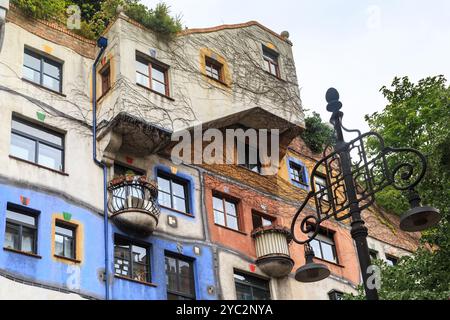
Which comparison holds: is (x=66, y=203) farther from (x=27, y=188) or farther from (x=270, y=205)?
(x=270, y=205)

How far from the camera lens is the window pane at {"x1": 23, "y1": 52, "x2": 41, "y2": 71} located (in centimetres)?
1673

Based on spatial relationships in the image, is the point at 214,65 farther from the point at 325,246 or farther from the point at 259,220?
the point at 325,246

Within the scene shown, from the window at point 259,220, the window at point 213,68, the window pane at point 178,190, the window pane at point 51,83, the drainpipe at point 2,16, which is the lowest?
the window at point 259,220

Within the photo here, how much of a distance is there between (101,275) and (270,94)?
8.42 meters

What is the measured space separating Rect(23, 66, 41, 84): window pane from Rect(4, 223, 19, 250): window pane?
4.04m

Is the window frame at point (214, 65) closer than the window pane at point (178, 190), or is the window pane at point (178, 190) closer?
the window pane at point (178, 190)

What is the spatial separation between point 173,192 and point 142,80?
2911 mm

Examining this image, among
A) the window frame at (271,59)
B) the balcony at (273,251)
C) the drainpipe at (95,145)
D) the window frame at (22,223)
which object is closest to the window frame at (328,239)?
the balcony at (273,251)

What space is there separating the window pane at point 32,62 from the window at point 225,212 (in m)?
5.44

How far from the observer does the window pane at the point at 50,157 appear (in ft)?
51.1

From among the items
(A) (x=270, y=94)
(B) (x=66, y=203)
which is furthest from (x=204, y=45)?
(B) (x=66, y=203)

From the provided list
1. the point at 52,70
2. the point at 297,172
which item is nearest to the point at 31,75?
the point at 52,70

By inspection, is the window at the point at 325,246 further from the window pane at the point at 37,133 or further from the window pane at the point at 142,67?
the window pane at the point at 37,133
